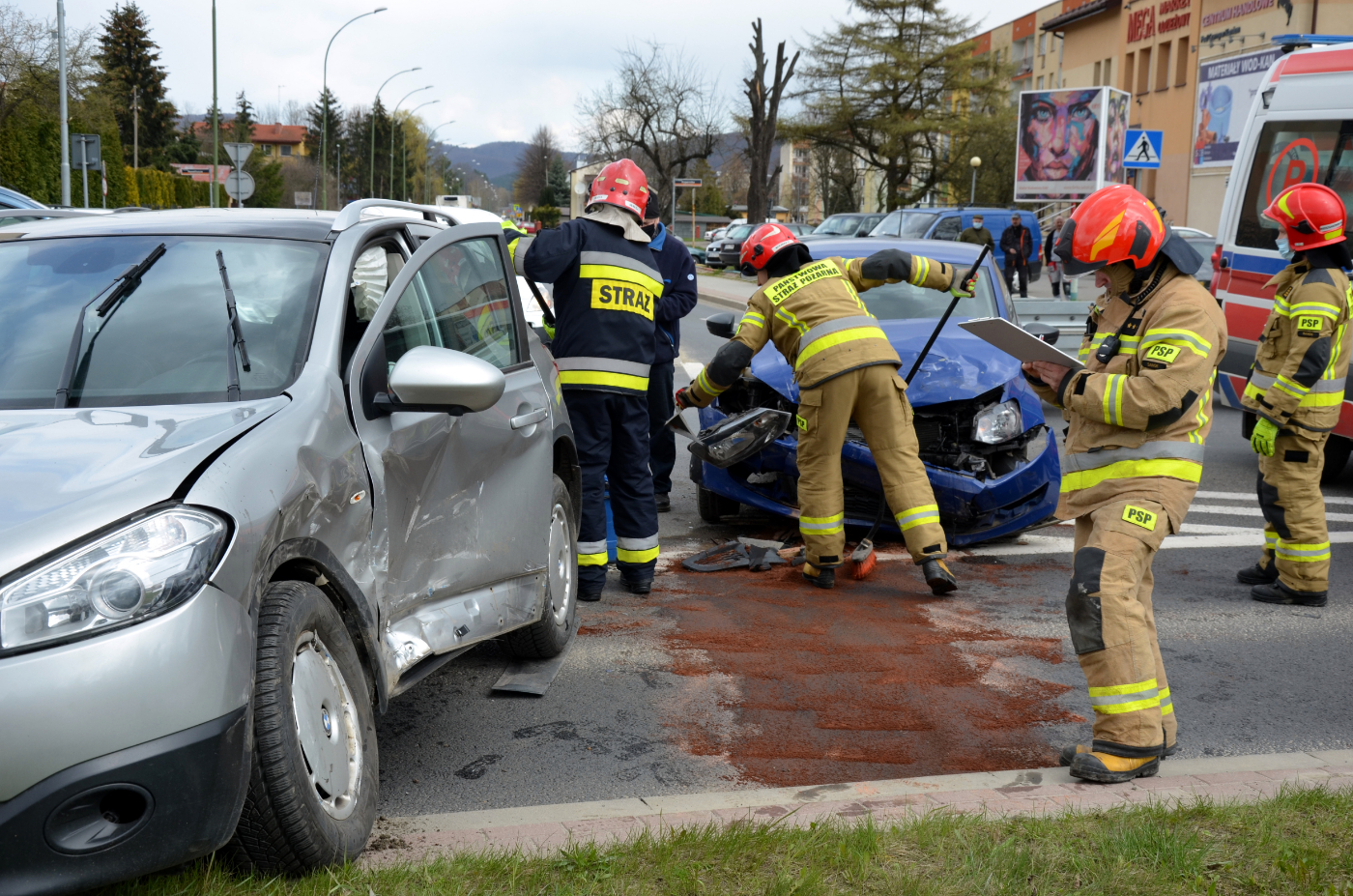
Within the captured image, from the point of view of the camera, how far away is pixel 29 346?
11.1 feet

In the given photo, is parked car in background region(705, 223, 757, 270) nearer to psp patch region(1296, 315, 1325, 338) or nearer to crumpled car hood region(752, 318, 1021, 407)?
crumpled car hood region(752, 318, 1021, 407)

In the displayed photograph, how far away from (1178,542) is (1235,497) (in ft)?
5.36

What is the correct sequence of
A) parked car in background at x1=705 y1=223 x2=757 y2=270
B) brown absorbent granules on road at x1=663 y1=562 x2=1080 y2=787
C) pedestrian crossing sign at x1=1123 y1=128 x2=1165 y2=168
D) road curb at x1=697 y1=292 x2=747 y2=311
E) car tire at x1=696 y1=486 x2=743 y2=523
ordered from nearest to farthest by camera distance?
1. brown absorbent granules on road at x1=663 y1=562 x2=1080 y2=787
2. car tire at x1=696 y1=486 x2=743 y2=523
3. pedestrian crossing sign at x1=1123 y1=128 x2=1165 y2=168
4. road curb at x1=697 y1=292 x2=747 y2=311
5. parked car in background at x1=705 y1=223 x2=757 y2=270

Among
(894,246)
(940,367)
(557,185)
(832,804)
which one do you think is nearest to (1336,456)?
(894,246)

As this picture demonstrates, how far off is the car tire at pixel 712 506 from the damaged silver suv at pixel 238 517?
10.0ft

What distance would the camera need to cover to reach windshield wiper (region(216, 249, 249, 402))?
128 inches

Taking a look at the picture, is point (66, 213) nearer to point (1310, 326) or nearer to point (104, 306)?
point (104, 306)

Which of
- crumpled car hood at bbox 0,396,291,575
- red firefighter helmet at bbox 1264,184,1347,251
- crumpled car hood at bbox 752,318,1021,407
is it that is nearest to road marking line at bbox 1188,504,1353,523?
crumpled car hood at bbox 752,318,1021,407

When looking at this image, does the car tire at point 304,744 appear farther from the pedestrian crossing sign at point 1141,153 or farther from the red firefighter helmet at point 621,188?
the pedestrian crossing sign at point 1141,153

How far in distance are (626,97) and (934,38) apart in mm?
15993

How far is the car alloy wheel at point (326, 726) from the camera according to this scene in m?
2.86

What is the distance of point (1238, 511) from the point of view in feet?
27.1

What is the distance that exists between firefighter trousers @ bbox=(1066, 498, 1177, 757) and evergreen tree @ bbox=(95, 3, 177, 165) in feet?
287

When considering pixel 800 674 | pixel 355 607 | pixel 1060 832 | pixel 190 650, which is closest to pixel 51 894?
pixel 190 650
